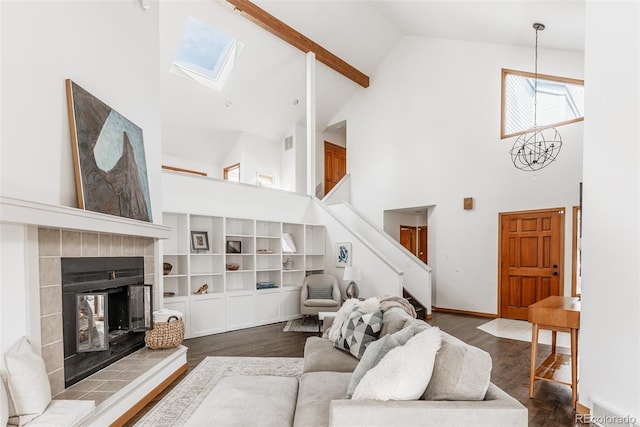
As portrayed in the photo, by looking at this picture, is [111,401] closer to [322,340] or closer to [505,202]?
[322,340]

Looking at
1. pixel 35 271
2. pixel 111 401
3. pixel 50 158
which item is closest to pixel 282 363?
pixel 111 401

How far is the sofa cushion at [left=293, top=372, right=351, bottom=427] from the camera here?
67.6 inches

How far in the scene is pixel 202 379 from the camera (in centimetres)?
335

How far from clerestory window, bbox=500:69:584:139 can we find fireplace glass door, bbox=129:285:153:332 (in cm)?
Answer: 638

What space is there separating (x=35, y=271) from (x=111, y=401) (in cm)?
106

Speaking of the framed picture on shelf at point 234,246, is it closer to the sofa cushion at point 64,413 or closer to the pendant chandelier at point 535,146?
the sofa cushion at point 64,413

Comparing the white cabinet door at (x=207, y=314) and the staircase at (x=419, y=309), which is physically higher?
the white cabinet door at (x=207, y=314)

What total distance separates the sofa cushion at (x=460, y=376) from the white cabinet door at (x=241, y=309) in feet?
14.0

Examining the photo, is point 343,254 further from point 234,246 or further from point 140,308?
point 140,308

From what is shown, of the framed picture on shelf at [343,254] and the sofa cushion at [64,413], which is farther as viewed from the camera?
the framed picture on shelf at [343,254]

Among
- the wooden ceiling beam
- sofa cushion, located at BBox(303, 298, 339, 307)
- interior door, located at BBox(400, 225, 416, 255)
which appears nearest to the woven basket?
sofa cushion, located at BBox(303, 298, 339, 307)

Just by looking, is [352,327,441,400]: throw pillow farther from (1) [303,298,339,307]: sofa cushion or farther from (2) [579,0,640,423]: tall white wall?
(1) [303,298,339,307]: sofa cushion

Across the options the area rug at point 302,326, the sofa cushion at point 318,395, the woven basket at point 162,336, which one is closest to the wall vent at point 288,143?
the area rug at point 302,326

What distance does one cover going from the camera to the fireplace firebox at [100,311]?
256 cm
